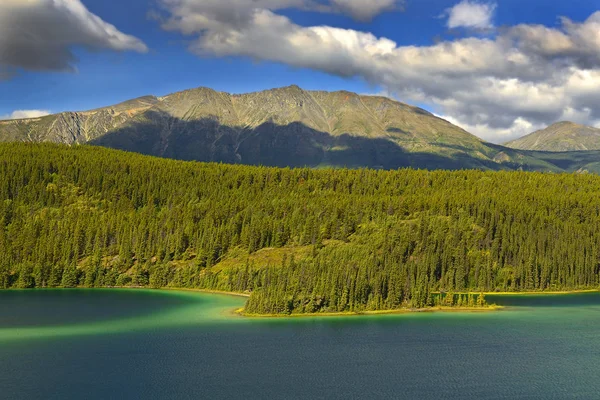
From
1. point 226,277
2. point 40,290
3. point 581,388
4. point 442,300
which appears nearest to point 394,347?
point 581,388

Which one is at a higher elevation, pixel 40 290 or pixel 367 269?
pixel 367 269

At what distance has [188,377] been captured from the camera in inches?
3593

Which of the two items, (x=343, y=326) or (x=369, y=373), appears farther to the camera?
Answer: (x=343, y=326)

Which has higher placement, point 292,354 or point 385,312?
point 292,354

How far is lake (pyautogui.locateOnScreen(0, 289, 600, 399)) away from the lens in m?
85.6

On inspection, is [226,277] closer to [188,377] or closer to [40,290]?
[40,290]

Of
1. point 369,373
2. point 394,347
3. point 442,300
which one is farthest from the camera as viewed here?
point 442,300

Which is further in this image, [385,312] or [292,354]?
[385,312]

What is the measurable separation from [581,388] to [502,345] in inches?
1062

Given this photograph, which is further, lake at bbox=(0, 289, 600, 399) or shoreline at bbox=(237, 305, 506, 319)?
shoreline at bbox=(237, 305, 506, 319)

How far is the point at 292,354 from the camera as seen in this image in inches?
4129

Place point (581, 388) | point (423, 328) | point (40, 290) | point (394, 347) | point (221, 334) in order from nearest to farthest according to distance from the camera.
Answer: point (581, 388)
point (394, 347)
point (221, 334)
point (423, 328)
point (40, 290)

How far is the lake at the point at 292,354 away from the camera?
281 ft

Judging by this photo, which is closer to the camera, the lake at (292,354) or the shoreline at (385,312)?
the lake at (292,354)
